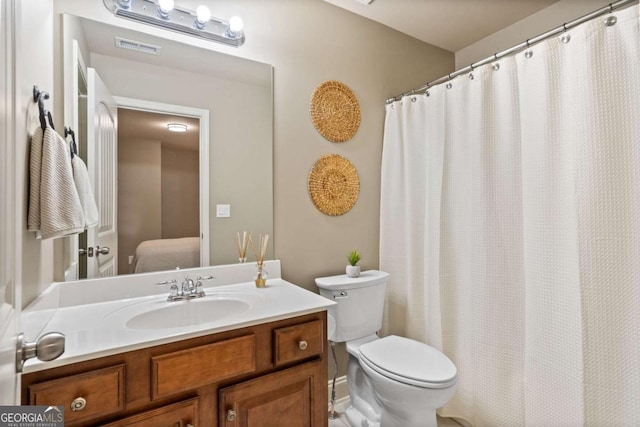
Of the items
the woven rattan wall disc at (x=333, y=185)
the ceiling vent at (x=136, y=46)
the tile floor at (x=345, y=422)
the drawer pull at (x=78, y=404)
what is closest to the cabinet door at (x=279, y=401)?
the drawer pull at (x=78, y=404)

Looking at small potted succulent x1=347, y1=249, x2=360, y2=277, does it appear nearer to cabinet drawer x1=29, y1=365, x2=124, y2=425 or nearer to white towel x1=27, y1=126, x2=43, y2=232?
cabinet drawer x1=29, y1=365, x2=124, y2=425

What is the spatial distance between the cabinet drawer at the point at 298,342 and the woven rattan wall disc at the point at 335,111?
115cm

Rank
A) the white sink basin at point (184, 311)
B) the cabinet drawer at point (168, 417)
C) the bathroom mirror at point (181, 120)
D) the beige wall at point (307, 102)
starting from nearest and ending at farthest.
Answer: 1. the cabinet drawer at point (168, 417)
2. the white sink basin at point (184, 311)
3. the bathroom mirror at point (181, 120)
4. the beige wall at point (307, 102)

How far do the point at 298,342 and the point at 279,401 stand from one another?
22 centimetres

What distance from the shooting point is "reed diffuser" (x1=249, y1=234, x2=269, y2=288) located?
1557 millimetres

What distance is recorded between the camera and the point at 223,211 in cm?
162

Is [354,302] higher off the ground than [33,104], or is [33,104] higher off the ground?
[33,104]

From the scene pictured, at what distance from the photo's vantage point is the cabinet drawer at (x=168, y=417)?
916 mm

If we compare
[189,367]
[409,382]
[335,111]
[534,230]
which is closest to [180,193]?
[189,367]

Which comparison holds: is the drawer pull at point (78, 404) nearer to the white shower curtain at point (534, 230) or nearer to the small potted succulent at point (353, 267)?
the small potted succulent at point (353, 267)

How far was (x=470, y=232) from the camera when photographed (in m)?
1.68

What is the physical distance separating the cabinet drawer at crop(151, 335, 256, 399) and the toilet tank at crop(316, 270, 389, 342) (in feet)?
2.00

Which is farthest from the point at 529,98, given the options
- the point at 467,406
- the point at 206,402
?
the point at 206,402

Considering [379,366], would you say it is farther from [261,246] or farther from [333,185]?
[333,185]
